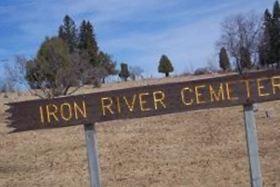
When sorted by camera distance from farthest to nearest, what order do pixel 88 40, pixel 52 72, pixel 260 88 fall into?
1. pixel 88 40
2. pixel 52 72
3. pixel 260 88

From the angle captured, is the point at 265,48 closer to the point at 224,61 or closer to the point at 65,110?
the point at 224,61

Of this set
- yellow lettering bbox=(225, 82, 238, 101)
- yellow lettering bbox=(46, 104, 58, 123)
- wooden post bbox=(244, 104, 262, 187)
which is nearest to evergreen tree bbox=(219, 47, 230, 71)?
wooden post bbox=(244, 104, 262, 187)

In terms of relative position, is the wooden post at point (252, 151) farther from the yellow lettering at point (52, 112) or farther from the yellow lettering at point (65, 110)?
the yellow lettering at point (52, 112)

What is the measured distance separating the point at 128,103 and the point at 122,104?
0.08m

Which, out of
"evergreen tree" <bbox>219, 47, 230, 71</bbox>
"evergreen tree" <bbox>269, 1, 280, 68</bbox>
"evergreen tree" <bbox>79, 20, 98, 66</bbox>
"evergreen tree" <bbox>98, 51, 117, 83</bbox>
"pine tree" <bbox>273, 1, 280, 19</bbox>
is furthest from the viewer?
"pine tree" <bbox>273, 1, 280, 19</bbox>

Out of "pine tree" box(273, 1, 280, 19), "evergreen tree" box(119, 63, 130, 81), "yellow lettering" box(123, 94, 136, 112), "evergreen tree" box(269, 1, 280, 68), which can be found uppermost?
"pine tree" box(273, 1, 280, 19)

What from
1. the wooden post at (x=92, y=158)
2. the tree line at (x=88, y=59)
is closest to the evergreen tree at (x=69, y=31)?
the tree line at (x=88, y=59)

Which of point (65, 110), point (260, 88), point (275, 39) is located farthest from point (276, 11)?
point (65, 110)

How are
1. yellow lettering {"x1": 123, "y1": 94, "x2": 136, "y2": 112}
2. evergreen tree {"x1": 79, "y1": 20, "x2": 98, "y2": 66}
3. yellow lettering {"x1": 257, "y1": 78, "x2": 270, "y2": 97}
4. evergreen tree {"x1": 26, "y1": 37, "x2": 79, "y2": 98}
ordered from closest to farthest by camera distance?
yellow lettering {"x1": 123, "y1": 94, "x2": 136, "y2": 112}, yellow lettering {"x1": 257, "y1": 78, "x2": 270, "y2": 97}, evergreen tree {"x1": 26, "y1": 37, "x2": 79, "y2": 98}, evergreen tree {"x1": 79, "y1": 20, "x2": 98, "y2": 66}

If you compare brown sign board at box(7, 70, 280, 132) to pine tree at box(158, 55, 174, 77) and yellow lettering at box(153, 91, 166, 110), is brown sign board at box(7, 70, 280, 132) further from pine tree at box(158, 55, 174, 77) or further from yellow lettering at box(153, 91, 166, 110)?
pine tree at box(158, 55, 174, 77)

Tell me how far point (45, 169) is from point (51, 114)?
7295 mm

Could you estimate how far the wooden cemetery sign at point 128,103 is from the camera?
366 inches

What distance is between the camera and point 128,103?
9289mm

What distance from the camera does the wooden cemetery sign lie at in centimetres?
930
